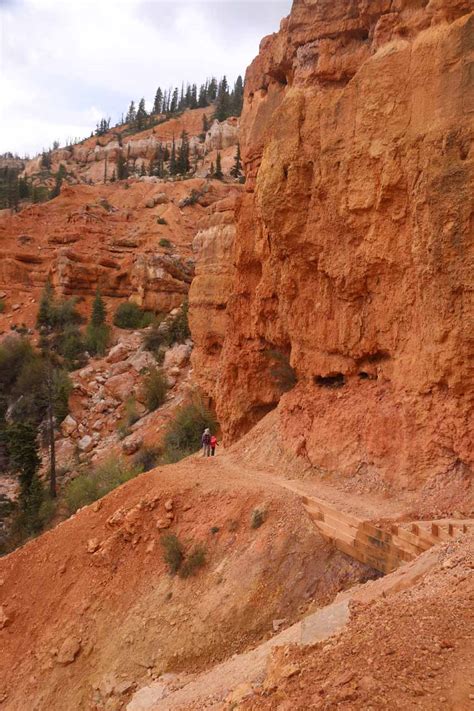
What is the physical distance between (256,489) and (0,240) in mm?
38464

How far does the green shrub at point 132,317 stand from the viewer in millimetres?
34219

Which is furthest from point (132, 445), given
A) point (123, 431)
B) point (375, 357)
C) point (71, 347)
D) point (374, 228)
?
point (374, 228)

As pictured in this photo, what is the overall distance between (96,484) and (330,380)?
32.0 ft

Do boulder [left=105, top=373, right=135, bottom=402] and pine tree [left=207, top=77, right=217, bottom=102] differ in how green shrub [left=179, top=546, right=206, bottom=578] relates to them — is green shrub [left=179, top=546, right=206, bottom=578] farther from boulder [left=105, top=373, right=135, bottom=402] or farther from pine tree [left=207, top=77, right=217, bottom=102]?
pine tree [left=207, top=77, right=217, bottom=102]

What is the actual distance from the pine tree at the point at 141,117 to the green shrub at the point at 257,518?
3095 inches

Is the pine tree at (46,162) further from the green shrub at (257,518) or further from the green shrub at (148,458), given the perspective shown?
the green shrub at (257,518)

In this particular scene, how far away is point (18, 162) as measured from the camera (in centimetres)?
10025

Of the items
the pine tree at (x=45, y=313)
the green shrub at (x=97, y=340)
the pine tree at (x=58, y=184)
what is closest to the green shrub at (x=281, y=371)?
the green shrub at (x=97, y=340)

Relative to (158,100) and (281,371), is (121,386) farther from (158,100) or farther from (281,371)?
(158,100)

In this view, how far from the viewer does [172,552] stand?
872cm

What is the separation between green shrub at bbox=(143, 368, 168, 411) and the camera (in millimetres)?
24527

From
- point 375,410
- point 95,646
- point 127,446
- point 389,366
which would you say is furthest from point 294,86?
point 127,446

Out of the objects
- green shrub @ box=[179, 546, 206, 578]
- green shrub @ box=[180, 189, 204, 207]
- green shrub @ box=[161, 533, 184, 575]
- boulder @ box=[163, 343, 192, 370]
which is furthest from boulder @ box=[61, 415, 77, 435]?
green shrub @ box=[180, 189, 204, 207]

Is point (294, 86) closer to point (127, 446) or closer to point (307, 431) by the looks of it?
point (307, 431)
